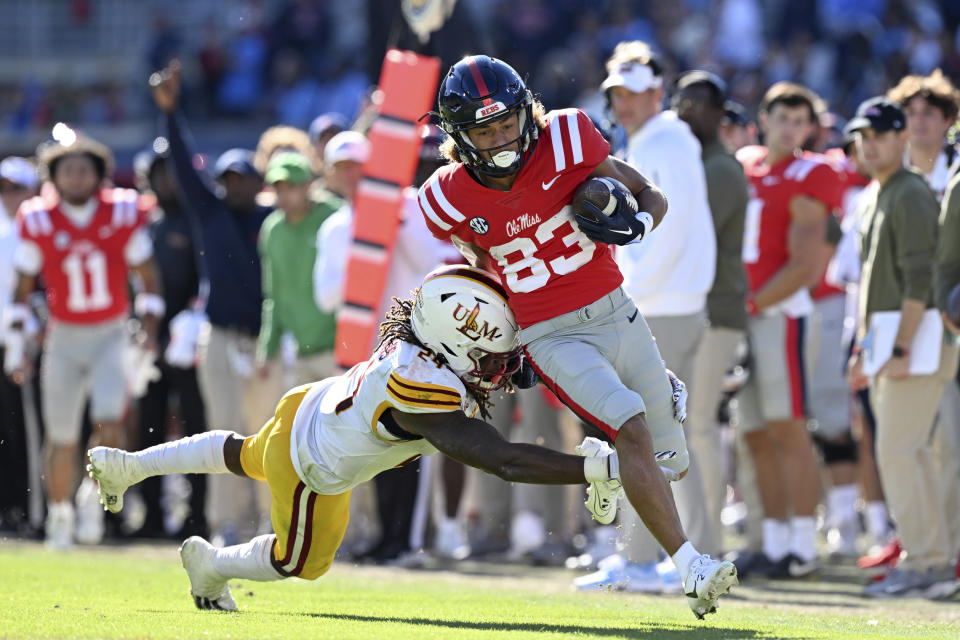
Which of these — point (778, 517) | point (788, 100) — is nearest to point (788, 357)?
point (778, 517)

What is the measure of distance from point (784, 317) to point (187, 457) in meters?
3.81

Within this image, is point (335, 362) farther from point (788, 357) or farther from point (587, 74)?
point (587, 74)

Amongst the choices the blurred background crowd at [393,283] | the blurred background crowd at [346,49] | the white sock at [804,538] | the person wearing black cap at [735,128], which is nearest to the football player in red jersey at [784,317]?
the white sock at [804,538]

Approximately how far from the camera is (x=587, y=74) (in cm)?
1727

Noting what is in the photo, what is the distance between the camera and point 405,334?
5875 millimetres

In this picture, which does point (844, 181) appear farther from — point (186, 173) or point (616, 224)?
point (616, 224)

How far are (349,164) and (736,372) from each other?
9.69ft

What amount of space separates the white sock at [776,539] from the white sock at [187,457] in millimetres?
3602

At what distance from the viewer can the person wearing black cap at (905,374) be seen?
7.39 metres

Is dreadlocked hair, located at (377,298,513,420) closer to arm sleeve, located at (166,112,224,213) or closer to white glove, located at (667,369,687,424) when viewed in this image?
white glove, located at (667,369,687,424)

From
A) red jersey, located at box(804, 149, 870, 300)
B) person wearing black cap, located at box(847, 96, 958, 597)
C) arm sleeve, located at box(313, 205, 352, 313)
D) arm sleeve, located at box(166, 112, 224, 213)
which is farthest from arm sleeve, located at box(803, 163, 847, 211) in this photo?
arm sleeve, located at box(166, 112, 224, 213)

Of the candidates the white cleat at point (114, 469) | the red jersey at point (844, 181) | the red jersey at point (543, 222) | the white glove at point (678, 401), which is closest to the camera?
the red jersey at point (543, 222)

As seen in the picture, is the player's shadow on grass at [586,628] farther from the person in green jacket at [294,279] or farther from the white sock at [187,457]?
A: the person in green jacket at [294,279]

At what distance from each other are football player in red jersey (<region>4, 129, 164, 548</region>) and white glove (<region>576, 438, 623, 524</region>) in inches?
214
